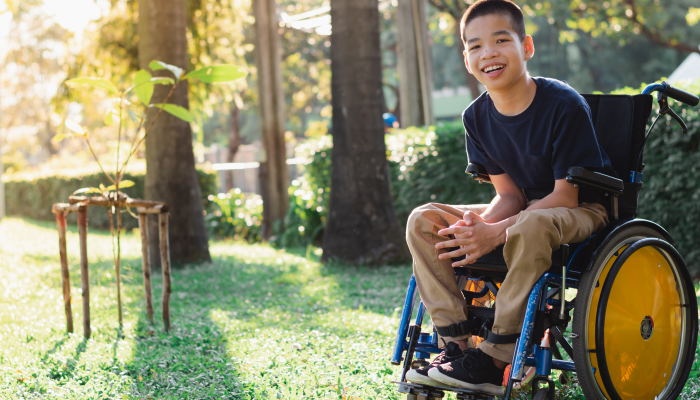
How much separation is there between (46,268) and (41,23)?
1137 inches

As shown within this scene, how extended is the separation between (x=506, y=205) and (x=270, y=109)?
316 inches

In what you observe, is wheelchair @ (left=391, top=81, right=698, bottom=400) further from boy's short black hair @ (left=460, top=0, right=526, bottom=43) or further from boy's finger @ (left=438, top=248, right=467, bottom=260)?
boy's short black hair @ (left=460, top=0, right=526, bottom=43)

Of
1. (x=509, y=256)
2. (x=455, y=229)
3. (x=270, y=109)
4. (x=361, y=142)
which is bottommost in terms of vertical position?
(x=509, y=256)

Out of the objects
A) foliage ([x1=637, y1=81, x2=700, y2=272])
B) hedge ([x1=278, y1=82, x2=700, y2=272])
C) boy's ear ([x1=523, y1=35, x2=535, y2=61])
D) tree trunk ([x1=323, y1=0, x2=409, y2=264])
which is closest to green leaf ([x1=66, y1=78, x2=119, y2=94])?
boy's ear ([x1=523, y1=35, x2=535, y2=61])

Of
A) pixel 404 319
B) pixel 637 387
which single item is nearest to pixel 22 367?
pixel 404 319

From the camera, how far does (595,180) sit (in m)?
2.60

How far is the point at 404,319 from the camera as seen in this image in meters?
2.77

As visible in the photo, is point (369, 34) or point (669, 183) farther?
point (369, 34)

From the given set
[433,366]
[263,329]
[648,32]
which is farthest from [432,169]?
[648,32]

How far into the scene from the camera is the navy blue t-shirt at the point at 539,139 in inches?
106

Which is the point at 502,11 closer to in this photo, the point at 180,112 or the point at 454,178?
the point at 180,112

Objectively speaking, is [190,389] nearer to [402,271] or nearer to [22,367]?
[22,367]

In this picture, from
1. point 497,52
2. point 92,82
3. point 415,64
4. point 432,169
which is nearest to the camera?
point 497,52

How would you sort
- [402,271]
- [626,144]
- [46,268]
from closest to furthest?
[626,144] < [402,271] < [46,268]
